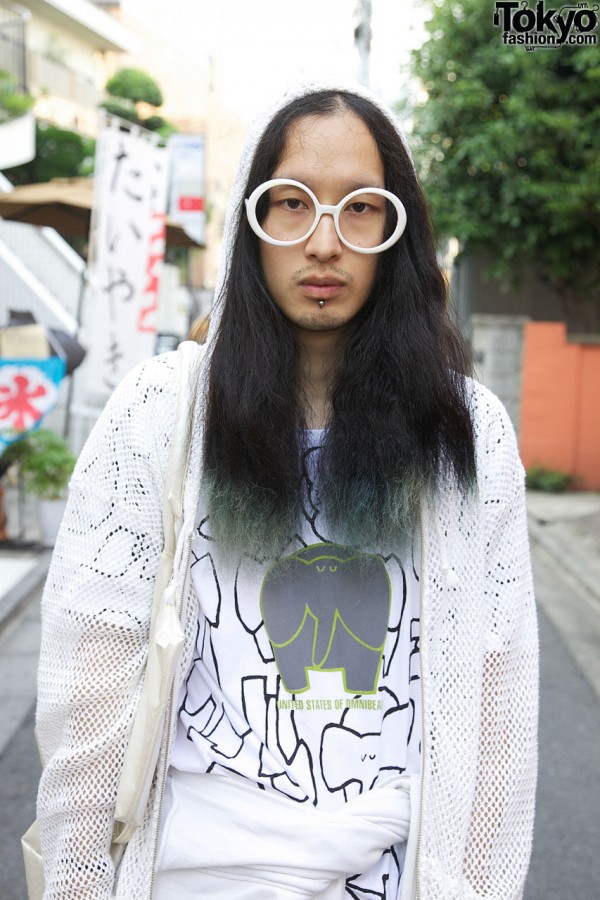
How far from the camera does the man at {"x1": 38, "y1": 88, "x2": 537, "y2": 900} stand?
1445 millimetres

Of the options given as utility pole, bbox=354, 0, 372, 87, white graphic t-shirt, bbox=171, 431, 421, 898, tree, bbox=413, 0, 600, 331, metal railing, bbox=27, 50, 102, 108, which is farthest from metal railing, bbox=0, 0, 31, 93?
white graphic t-shirt, bbox=171, 431, 421, 898

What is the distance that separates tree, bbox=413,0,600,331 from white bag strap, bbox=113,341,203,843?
990 cm

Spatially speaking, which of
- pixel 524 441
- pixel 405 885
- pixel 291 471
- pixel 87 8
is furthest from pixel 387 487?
pixel 87 8

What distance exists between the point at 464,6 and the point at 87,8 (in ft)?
54.7

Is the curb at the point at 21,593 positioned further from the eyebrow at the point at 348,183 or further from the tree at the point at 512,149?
the tree at the point at 512,149

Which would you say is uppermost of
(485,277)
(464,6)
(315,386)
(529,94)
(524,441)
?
(464,6)

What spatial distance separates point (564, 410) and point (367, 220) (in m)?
10.3

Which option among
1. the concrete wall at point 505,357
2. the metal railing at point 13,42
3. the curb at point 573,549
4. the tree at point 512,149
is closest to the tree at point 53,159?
the metal railing at point 13,42

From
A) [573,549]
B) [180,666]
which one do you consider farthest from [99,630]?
[573,549]

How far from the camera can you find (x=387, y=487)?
58.5 inches

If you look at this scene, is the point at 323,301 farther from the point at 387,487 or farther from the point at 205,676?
the point at 205,676

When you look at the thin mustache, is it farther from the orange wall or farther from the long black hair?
the orange wall

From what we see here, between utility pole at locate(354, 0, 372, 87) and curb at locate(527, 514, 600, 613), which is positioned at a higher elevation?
utility pole at locate(354, 0, 372, 87)

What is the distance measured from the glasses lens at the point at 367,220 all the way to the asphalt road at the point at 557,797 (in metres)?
2.44
